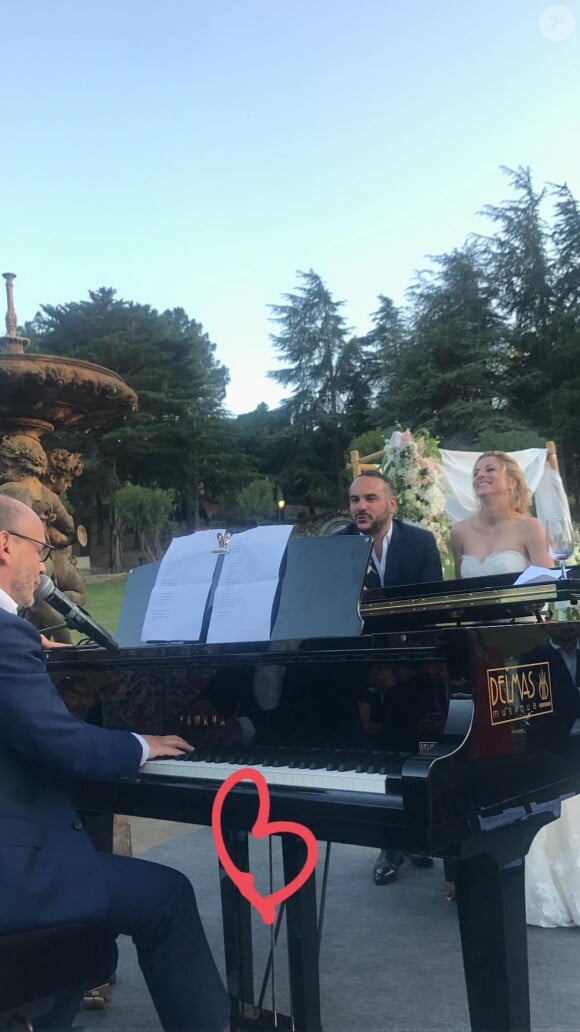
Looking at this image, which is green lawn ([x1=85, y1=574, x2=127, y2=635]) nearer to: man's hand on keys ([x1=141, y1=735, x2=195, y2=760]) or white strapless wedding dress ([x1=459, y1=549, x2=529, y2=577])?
white strapless wedding dress ([x1=459, y1=549, x2=529, y2=577])

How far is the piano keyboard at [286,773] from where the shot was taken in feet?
5.91

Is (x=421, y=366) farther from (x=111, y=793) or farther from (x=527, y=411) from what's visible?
(x=111, y=793)

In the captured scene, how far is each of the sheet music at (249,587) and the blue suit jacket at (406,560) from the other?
1.05m

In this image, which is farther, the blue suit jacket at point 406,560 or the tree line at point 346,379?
the tree line at point 346,379

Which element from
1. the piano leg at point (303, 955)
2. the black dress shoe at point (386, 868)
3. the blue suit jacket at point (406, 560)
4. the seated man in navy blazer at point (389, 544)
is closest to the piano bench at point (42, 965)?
the piano leg at point (303, 955)

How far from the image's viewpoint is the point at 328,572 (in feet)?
7.68

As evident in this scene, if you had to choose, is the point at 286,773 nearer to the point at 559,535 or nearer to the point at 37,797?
the point at 37,797

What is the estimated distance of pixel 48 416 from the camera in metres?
5.77

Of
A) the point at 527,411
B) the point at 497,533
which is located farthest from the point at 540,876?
the point at 527,411

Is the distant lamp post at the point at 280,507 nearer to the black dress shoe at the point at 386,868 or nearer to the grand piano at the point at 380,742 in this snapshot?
the black dress shoe at the point at 386,868

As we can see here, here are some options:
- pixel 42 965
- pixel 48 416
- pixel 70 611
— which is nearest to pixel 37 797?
pixel 42 965

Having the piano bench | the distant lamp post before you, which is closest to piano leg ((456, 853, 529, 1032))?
the piano bench

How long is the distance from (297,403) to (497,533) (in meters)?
33.9

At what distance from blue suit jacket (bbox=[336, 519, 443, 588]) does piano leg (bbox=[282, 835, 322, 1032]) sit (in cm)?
128
